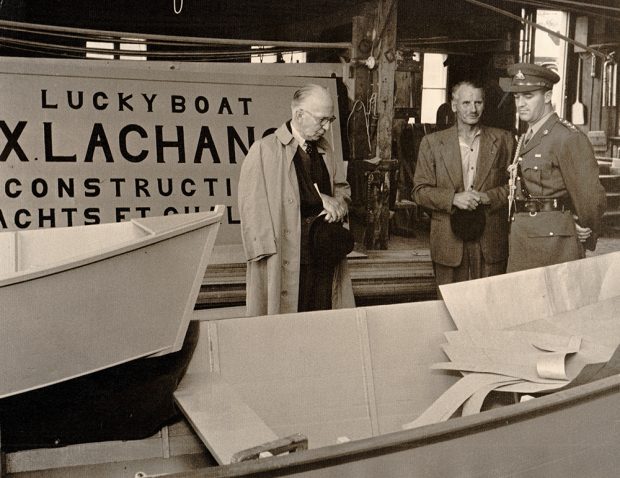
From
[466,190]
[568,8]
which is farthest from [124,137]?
[568,8]

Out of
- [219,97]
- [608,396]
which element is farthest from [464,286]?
[219,97]

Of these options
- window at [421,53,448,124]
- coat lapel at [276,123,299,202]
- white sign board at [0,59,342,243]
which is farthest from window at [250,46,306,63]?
window at [421,53,448,124]

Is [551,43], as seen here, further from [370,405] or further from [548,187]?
[370,405]

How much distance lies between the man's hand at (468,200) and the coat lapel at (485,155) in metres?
0.02

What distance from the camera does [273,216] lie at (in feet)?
6.95

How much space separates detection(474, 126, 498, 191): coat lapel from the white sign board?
0.50 meters

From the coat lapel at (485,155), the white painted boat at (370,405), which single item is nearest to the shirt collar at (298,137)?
the white painted boat at (370,405)

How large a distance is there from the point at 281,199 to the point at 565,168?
957 mm

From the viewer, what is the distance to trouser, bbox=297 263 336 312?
221 cm

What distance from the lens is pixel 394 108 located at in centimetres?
218

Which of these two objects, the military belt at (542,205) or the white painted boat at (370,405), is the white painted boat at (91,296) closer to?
the white painted boat at (370,405)

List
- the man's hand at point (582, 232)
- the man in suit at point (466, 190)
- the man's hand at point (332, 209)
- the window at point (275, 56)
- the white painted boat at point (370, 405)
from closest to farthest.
Answer: the white painted boat at point (370, 405) < the window at point (275, 56) < the man's hand at point (332, 209) < the man in suit at point (466, 190) < the man's hand at point (582, 232)

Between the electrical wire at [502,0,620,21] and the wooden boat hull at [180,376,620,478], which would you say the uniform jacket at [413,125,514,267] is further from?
the wooden boat hull at [180,376,620,478]

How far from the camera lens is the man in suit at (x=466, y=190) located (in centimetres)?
236
